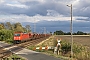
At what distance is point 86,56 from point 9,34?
64720 millimetres

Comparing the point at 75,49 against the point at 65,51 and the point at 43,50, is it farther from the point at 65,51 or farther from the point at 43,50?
the point at 43,50

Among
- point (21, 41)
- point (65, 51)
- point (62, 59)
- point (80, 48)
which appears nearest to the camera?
point (62, 59)

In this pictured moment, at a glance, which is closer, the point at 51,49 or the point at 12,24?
the point at 51,49

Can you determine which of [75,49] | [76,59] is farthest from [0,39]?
[76,59]

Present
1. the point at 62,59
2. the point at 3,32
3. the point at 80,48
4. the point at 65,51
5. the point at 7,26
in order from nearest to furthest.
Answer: the point at 62,59
the point at 80,48
the point at 65,51
the point at 3,32
the point at 7,26

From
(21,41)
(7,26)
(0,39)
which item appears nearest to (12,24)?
(7,26)

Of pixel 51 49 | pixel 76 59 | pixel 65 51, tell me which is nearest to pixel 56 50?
pixel 65 51

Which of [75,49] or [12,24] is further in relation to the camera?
[12,24]

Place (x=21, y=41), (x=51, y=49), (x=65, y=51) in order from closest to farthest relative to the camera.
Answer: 1. (x=65, y=51)
2. (x=51, y=49)
3. (x=21, y=41)

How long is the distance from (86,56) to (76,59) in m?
1.26

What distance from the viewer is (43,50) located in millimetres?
39062

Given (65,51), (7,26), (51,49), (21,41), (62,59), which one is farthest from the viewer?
(7,26)

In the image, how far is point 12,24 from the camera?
157125 millimetres

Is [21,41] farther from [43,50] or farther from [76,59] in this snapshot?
[76,59]
